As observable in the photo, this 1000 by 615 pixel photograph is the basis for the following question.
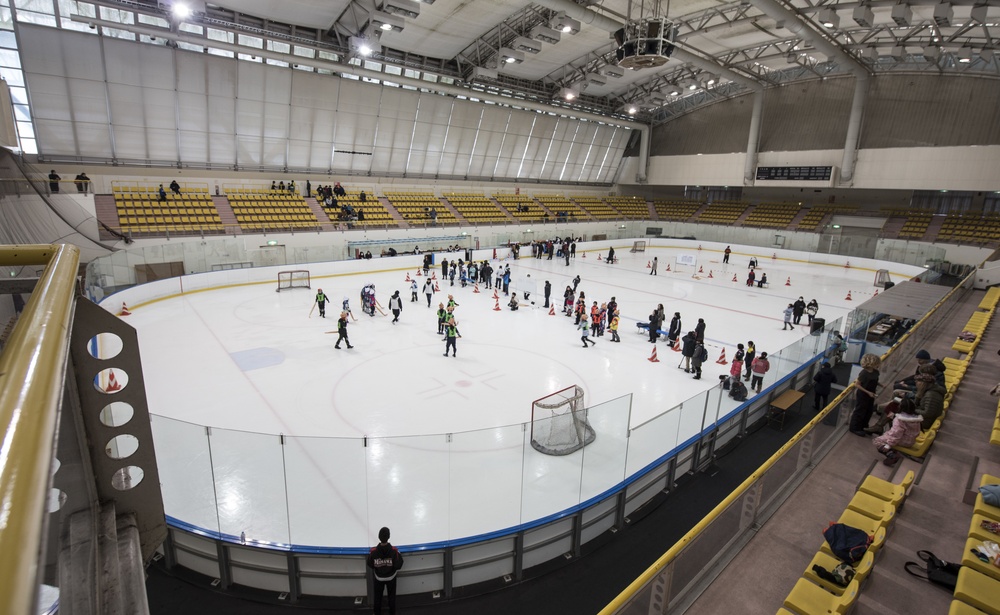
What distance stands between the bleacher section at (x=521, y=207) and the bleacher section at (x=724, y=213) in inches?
608

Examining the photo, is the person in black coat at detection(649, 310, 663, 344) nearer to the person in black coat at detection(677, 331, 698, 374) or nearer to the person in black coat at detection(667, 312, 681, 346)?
the person in black coat at detection(667, 312, 681, 346)

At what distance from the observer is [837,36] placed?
3259 centimetres

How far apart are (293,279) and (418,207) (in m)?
14.3

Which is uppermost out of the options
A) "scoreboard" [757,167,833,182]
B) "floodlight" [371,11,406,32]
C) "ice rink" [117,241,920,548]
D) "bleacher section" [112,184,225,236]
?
"floodlight" [371,11,406,32]

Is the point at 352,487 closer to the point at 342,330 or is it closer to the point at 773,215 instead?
the point at 342,330

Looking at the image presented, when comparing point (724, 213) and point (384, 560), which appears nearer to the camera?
point (384, 560)

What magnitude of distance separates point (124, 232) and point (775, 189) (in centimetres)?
4978

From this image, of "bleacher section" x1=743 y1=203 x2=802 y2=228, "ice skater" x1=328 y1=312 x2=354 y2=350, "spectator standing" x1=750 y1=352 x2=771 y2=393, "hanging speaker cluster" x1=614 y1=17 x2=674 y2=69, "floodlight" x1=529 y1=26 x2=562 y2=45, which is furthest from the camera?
"bleacher section" x1=743 y1=203 x2=802 y2=228

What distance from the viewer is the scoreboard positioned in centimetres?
4047

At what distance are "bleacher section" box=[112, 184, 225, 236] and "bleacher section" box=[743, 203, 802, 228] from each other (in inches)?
1587

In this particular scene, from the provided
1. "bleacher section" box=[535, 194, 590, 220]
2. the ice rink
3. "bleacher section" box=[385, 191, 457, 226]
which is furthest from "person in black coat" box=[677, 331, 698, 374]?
"bleacher section" box=[535, 194, 590, 220]

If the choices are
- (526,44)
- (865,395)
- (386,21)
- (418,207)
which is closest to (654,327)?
(865,395)

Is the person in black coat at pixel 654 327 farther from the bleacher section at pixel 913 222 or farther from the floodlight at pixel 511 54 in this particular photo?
the bleacher section at pixel 913 222

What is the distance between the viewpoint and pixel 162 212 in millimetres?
25672
